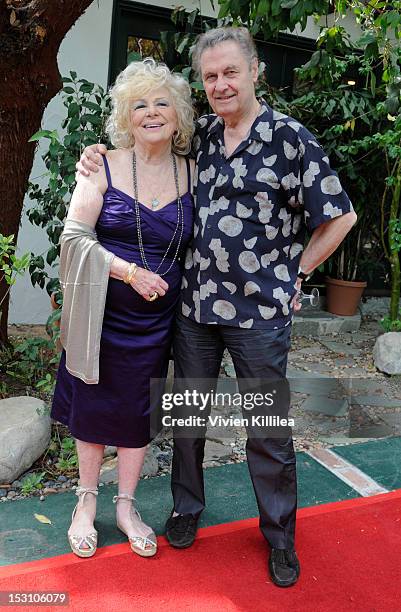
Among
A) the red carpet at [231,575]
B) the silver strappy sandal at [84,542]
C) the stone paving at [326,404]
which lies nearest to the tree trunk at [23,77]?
the stone paving at [326,404]

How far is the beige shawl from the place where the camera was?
83.1 inches

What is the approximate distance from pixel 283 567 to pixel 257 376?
69cm

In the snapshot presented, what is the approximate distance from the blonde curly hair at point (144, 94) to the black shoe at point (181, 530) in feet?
4.51

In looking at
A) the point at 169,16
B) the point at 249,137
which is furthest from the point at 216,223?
the point at 169,16

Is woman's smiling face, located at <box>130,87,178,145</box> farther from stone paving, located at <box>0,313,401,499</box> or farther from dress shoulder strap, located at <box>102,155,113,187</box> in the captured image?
stone paving, located at <box>0,313,401,499</box>

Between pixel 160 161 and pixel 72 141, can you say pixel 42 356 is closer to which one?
pixel 72 141

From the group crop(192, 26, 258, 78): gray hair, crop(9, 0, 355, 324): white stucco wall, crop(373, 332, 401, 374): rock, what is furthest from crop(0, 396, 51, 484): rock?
crop(373, 332, 401, 374): rock

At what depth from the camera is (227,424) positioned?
3.58 meters

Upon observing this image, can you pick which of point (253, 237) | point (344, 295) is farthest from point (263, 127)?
point (344, 295)

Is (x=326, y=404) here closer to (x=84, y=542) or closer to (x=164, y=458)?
(x=164, y=458)

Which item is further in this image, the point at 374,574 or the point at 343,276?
the point at 343,276

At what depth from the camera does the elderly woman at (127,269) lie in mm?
2127

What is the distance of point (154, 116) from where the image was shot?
213 cm

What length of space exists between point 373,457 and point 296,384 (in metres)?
1.14
